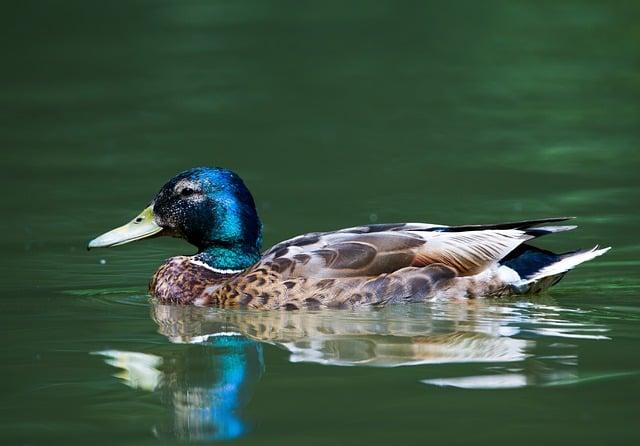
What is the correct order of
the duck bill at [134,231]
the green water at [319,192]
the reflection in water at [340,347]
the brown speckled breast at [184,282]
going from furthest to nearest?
1. the duck bill at [134,231]
2. the brown speckled breast at [184,282]
3. the reflection in water at [340,347]
4. the green water at [319,192]

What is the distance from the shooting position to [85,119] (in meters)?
18.3

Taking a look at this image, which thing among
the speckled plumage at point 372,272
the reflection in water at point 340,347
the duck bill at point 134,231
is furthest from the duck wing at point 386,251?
the duck bill at point 134,231

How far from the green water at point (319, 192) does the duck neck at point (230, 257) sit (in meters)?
0.59

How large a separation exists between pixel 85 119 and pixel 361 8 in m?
8.03

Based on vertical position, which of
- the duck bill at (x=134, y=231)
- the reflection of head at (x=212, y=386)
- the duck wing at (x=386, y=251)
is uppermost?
the duck bill at (x=134, y=231)

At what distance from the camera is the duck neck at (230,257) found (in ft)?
36.5

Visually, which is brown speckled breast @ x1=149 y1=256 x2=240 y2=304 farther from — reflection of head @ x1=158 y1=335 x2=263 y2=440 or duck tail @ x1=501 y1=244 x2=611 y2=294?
duck tail @ x1=501 y1=244 x2=611 y2=294

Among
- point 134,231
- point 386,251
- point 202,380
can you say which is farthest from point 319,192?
point 202,380

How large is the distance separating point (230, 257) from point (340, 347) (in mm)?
2395

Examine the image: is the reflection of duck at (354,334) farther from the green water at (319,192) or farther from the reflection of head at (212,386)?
the reflection of head at (212,386)

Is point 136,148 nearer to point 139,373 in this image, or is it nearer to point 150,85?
point 150,85

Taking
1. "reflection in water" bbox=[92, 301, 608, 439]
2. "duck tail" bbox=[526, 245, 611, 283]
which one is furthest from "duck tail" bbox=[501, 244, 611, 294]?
"reflection in water" bbox=[92, 301, 608, 439]

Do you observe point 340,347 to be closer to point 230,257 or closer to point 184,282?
point 184,282

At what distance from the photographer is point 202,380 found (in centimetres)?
816
